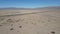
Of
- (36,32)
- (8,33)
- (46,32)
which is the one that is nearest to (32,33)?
(36,32)

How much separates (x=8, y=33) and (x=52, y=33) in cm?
242

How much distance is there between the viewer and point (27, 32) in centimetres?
847

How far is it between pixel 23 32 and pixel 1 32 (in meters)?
1.26

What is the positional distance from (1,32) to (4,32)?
0.18 metres

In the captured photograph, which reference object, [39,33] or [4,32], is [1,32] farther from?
[39,33]

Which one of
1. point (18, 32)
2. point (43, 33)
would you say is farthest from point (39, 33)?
point (18, 32)

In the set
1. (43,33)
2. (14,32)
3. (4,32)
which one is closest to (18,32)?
(14,32)

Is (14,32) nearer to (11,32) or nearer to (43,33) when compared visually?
(11,32)

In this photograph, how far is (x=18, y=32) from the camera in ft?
27.9

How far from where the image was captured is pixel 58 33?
26.5 ft

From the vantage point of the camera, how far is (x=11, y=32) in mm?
8438

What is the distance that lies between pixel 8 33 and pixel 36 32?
61.5 inches

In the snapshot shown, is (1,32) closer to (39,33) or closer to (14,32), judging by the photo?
(14,32)

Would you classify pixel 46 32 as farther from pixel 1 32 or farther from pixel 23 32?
pixel 1 32
